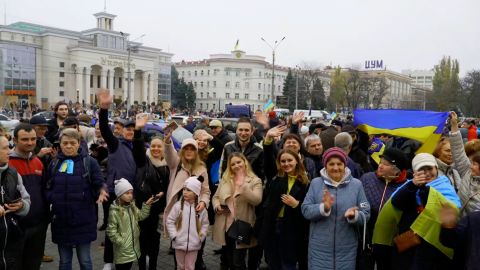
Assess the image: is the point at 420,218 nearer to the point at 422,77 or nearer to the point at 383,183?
the point at 383,183

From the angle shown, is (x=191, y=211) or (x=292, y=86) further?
(x=292, y=86)

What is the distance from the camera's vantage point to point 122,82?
8138 cm

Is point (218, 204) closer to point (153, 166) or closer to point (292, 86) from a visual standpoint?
point (153, 166)

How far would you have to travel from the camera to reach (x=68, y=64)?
240 feet

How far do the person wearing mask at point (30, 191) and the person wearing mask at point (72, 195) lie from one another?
0.11 meters

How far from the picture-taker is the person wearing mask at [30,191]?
420 centimetres

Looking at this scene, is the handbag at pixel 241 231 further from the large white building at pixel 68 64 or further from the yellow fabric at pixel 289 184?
the large white building at pixel 68 64

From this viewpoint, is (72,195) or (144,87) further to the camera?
(144,87)

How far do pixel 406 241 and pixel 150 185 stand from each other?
318cm

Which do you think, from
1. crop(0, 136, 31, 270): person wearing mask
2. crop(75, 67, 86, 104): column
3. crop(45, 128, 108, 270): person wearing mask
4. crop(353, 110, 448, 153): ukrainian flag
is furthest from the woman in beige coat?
crop(75, 67, 86, 104): column

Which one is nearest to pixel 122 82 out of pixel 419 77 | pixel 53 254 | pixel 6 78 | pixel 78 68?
pixel 78 68

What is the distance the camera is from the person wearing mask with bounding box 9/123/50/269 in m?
4.20

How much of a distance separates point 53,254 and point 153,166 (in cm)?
219

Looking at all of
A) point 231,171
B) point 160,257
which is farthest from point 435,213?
point 160,257
